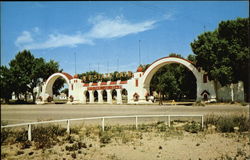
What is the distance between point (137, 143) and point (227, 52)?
25.7 m

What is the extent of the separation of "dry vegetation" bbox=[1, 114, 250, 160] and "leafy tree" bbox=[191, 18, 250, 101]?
19184mm

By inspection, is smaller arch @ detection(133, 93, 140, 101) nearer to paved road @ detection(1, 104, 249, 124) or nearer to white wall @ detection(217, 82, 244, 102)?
white wall @ detection(217, 82, 244, 102)

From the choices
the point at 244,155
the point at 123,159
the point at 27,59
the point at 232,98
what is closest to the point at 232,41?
the point at 232,98

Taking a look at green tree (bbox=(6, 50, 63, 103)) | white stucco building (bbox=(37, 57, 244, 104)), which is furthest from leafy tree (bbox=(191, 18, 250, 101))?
green tree (bbox=(6, 50, 63, 103))

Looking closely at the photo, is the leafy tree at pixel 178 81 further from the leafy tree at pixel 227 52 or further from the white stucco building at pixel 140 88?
the leafy tree at pixel 227 52

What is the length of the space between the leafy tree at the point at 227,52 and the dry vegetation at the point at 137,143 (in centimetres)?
1918

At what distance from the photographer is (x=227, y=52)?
29641 millimetres

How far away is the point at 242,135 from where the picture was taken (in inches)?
399

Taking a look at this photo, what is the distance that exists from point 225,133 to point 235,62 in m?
22.1

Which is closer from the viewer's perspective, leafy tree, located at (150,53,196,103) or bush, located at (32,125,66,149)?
bush, located at (32,125,66,149)

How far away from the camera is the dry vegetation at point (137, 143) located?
7393 millimetres

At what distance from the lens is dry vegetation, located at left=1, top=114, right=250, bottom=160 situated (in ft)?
24.3

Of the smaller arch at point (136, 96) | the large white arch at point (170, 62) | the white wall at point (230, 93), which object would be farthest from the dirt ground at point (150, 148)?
the smaller arch at point (136, 96)

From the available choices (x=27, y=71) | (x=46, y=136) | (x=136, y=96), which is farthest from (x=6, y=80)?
(x=46, y=136)
